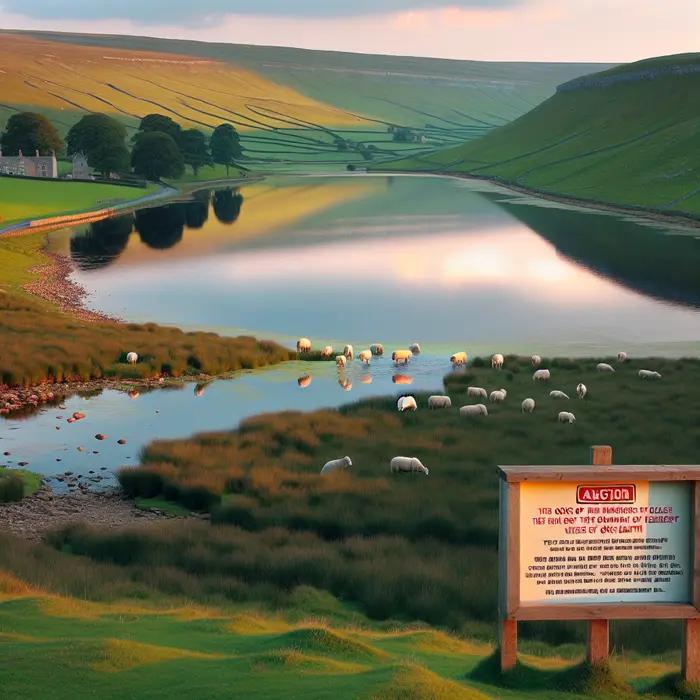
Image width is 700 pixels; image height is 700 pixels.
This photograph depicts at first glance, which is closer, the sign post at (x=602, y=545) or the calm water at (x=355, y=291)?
the sign post at (x=602, y=545)

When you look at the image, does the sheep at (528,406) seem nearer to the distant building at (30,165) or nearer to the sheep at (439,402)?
the sheep at (439,402)

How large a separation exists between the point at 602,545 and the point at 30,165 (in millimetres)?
139200

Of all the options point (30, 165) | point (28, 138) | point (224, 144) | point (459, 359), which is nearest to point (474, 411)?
point (459, 359)

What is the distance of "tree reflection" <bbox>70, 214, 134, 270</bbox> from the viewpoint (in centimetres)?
7406

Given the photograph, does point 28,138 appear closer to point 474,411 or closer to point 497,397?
point 497,397

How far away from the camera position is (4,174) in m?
130

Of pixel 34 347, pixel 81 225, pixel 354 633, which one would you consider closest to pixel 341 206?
pixel 81 225

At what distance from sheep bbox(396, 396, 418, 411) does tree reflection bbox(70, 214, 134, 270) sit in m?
43.8

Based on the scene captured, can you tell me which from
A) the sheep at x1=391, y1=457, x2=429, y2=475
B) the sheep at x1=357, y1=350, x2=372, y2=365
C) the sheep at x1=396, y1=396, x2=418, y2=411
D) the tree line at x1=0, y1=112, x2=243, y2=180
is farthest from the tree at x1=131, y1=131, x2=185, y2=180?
the sheep at x1=391, y1=457, x2=429, y2=475

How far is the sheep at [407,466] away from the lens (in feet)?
74.9

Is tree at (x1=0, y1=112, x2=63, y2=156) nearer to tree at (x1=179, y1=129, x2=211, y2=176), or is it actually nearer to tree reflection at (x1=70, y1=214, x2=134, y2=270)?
tree at (x1=179, y1=129, x2=211, y2=176)

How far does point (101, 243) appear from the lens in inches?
3351

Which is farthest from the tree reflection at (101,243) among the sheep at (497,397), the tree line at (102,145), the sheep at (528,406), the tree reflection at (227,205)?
the sheep at (528,406)

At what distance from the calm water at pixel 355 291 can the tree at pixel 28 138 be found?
37468 mm
